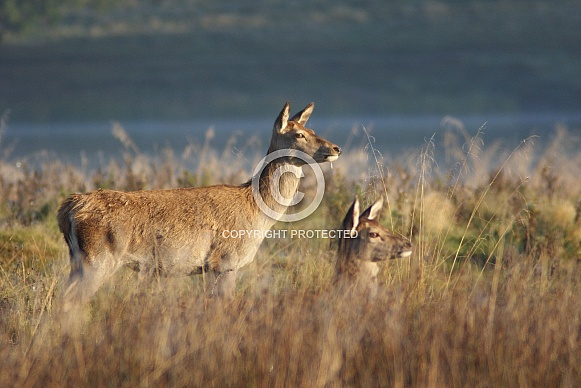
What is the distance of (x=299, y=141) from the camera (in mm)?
8664

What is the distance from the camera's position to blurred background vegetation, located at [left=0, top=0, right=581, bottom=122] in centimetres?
6231

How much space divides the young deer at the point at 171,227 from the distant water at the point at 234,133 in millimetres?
20966

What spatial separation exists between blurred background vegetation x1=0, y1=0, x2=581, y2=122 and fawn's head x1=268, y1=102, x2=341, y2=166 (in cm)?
5083

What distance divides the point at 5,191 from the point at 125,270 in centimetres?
551

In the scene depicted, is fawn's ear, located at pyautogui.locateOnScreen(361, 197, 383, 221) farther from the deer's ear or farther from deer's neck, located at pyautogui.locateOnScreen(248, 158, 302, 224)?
the deer's ear

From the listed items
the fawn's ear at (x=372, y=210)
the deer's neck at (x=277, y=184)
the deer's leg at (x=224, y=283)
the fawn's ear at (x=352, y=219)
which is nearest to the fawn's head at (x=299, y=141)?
the deer's neck at (x=277, y=184)

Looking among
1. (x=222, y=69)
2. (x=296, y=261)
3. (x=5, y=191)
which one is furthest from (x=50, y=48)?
(x=296, y=261)

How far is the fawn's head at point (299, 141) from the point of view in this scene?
28.3ft

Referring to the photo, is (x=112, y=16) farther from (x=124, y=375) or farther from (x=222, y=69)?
(x=124, y=375)

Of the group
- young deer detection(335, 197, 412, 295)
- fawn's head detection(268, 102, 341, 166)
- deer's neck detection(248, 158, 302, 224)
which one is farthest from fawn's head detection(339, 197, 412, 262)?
deer's neck detection(248, 158, 302, 224)

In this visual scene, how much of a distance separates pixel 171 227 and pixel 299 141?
4.58ft

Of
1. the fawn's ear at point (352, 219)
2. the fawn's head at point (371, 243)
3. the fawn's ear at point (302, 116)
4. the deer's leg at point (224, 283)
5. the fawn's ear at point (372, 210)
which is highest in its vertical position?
the fawn's ear at point (302, 116)

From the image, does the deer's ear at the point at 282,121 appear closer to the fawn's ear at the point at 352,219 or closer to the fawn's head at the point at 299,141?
the fawn's head at the point at 299,141

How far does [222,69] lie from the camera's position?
223ft
